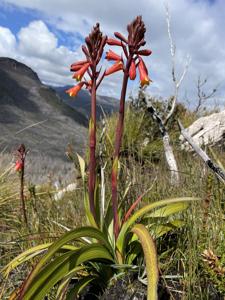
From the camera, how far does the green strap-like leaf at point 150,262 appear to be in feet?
6.49

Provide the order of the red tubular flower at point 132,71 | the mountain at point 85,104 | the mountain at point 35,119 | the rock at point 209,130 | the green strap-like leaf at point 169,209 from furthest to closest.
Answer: the mountain at point 85,104 → the mountain at point 35,119 → the rock at point 209,130 → the green strap-like leaf at point 169,209 → the red tubular flower at point 132,71

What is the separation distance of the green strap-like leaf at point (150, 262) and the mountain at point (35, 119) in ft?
25.6

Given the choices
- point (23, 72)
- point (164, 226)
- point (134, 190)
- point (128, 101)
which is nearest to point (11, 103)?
point (23, 72)

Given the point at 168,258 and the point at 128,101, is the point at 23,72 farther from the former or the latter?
the point at 168,258

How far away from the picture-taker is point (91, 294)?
2.71m

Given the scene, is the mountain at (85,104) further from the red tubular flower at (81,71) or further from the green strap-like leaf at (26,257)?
the green strap-like leaf at (26,257)

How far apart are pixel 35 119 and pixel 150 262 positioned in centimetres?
1328

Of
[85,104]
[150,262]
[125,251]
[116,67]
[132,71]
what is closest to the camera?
[150,262]

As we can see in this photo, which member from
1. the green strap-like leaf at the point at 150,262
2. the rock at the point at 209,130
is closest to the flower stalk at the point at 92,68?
the green strap-like leaf at the point at 150,262


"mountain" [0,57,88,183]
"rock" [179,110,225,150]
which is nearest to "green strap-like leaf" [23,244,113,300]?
"rock" [179,110,225,150]

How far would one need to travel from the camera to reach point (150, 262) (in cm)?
212

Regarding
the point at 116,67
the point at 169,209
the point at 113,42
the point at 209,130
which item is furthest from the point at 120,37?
the point at 209,130

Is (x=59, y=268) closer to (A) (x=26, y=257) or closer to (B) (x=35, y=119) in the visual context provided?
(A) (x=26, y=257)

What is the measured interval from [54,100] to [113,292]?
15.5 m
